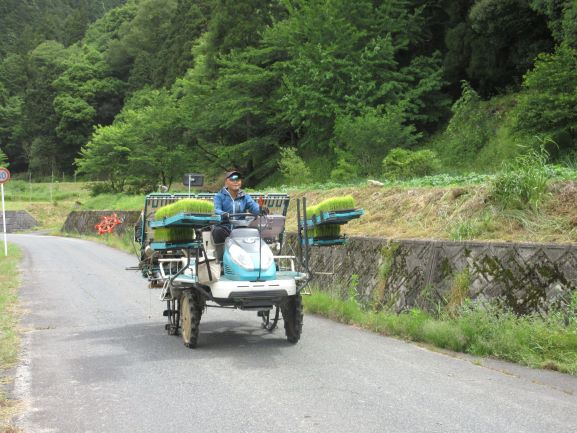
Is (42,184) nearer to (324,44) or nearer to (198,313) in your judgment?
(324,44)

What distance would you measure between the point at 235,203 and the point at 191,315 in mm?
1693

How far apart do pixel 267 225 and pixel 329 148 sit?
89.5ft

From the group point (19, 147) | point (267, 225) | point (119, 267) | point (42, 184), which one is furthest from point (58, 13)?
point (267, 225)

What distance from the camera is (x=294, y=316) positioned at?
27.4 feet

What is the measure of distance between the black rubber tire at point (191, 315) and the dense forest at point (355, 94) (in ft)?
40.8

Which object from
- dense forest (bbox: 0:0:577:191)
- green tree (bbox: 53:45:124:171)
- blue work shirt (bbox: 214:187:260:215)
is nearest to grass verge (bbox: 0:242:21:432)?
blue work shirt (bbox: 214:187:260:215)

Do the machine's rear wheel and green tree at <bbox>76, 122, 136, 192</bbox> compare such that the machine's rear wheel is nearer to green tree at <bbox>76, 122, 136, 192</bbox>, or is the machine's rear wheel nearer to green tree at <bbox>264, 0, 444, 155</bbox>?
green tree at <bbox>264, 0, 444, 155</bbox>

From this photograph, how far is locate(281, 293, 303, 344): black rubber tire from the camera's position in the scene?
27.2 feet

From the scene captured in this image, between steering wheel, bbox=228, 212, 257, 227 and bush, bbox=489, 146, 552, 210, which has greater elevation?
bush, bbox=489, 146, 552, 210

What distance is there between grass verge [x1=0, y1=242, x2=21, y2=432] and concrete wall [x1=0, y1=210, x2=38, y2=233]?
43910 mm

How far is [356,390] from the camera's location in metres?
6.11

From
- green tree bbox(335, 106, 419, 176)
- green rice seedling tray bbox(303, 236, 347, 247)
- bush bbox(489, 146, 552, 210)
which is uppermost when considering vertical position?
green tree bbox(335, 106, 419, 176)

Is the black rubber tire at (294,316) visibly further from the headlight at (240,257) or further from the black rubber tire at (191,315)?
the black rubber tire at (191,315)

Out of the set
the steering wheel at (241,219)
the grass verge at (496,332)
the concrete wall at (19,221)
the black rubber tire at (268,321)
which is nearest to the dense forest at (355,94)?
the concrete wall at (19,221)
